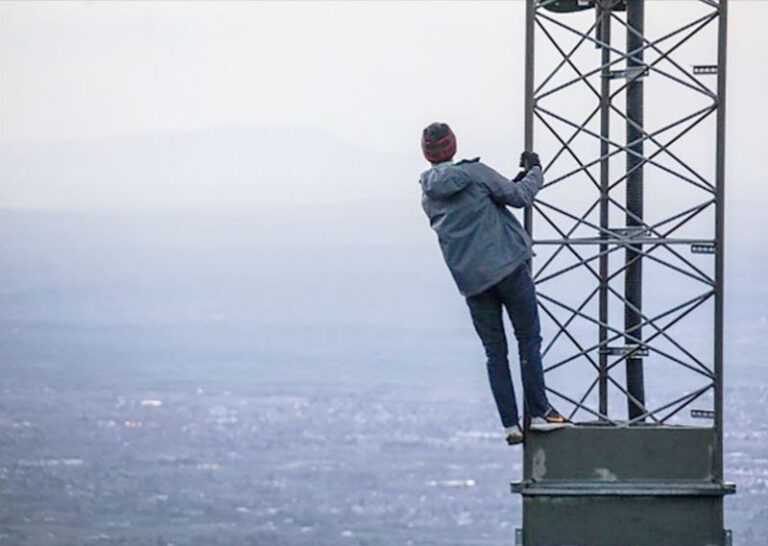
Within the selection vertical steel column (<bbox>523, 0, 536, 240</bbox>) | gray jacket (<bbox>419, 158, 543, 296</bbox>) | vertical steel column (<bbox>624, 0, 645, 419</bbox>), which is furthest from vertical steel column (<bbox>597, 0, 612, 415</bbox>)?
gray jacket (<bbox>419, 158, 543, 296</bbox>)

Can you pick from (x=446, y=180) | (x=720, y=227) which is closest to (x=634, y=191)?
(x=720, y=227)

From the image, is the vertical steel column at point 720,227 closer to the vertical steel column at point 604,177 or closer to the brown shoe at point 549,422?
the vertical steel column at point 604,177

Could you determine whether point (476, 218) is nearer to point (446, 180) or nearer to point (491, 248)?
point (491, 248)

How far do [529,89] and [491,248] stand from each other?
1.34 meters

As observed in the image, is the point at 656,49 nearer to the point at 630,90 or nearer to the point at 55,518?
the point at 630,90

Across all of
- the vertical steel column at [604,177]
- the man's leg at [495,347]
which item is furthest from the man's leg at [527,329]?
the vertical steel column at [604,177]

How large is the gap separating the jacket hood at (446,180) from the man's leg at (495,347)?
0.86 meters

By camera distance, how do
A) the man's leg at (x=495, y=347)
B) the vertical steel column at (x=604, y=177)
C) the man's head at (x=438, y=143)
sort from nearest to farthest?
the man's head at (x=438, y=143), the man's leg at (x=495, y=347), the vertical steel column at (x=604, y=177)

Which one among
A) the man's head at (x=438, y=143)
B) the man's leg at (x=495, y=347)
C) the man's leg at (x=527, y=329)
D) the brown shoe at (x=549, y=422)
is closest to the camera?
the man's head at (x=438, y=143)

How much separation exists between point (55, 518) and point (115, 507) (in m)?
4.66

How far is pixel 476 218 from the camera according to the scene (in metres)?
13.0

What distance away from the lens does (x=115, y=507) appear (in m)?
65.1

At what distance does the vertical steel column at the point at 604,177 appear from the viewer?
14211 mm

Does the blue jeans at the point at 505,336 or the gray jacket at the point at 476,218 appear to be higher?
the gray jacket at the point at 476,218
